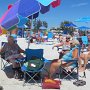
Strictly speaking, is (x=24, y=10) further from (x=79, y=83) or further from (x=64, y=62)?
(x=79, y=83)

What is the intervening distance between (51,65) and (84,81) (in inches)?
36.6

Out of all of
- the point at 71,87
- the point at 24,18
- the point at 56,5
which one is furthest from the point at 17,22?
the point at 71,87

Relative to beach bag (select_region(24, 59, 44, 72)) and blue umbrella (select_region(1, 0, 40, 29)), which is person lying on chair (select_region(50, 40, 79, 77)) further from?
blue umbrella (select_region(1, 0, 40, 29))

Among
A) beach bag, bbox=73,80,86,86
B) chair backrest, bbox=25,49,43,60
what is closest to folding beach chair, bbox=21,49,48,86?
chair backrest, bbox=25,49,43,60

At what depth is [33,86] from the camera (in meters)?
6.70

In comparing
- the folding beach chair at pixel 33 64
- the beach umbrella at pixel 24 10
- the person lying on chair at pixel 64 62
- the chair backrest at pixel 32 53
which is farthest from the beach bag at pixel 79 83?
the beach umbrella at pixel 24 10

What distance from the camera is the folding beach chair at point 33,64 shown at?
6.73 metres

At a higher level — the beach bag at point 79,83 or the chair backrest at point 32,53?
the chair backrest at point 32,53

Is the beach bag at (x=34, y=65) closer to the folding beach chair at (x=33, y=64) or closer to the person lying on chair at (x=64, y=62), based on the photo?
the folding beach chair at (x=33, y=64)

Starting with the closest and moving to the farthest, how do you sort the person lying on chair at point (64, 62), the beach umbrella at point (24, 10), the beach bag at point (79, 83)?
the beach umbrella at point (24, 10) < the beach bag at point (79, 83) < the person lying on chair at point (64, 62)

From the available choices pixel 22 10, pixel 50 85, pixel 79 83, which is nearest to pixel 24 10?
pixel 22 10

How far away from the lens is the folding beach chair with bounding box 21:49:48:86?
265 inches

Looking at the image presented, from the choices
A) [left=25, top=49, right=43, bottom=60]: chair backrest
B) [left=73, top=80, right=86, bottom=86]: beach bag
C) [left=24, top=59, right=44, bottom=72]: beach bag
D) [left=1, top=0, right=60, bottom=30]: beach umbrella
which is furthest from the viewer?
[left=25, top=49, right=43, bottom=60]: chair backrest

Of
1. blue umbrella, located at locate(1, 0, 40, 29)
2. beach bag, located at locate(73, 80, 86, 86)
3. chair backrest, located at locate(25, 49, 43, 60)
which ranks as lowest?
beach bag, located at locate(73, 80, 86, 86)
